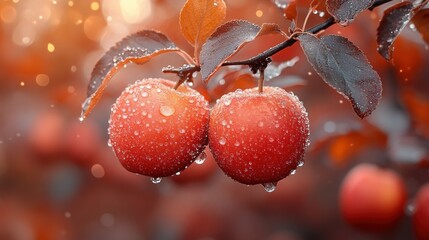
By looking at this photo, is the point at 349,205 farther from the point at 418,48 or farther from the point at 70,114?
the point at 70,114

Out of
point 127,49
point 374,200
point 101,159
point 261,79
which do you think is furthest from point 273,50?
point 101,159

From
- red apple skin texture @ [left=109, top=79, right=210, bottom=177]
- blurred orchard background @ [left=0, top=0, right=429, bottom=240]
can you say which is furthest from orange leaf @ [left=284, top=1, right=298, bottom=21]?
blurred orchard background @ [left=0, top=0, right=429, bottom=240]

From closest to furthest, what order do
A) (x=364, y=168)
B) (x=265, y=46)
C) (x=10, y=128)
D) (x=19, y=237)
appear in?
(x=364, y=168) < (x=265, y=46) < (x=10, y=128) < (x=19, y=237)

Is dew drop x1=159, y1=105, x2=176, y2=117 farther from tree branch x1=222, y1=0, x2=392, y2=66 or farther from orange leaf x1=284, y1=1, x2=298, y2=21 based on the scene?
orange leaf x1=284, y1=1, x2=298, y2=21

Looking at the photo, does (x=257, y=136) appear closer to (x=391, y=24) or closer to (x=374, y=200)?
(x=391, y=24)

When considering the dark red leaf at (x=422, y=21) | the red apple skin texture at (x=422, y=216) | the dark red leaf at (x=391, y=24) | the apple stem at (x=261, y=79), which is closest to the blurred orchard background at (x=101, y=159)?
the red apple skin texture at (x=422, y=216)

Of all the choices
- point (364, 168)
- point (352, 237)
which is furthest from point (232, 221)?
point (364, 168)

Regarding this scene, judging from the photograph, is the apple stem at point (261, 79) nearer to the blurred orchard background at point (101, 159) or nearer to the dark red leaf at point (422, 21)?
the dark red leaf at point (422, 21)
